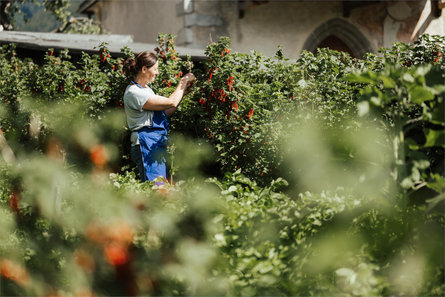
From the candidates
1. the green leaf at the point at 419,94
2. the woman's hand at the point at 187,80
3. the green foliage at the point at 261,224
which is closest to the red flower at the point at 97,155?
the green foliage at the point at 261,224

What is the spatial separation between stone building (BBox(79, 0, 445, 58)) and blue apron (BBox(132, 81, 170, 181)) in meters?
6.09

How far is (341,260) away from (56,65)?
13.7ft

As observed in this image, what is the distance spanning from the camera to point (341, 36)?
11234 millimetres

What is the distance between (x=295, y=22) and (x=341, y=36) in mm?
1347

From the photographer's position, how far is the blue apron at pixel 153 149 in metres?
3.90

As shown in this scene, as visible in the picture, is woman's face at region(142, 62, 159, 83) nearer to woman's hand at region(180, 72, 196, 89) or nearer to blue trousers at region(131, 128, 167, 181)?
woman's hand at region(180, 72, 196, 89)

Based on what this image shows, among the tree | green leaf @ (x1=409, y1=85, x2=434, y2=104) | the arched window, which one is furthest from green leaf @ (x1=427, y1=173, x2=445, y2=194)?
the tree

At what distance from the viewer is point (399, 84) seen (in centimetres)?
213

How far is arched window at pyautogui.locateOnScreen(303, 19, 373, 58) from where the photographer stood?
10930 mm

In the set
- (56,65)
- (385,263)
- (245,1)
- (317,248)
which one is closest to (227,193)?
(317,248)

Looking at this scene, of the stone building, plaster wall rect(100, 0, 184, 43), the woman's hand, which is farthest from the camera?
plaster wall rect(100, 0, 184, 43)

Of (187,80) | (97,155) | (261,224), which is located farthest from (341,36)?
(261,224)

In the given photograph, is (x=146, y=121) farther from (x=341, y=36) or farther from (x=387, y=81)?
(x=341, y=36)

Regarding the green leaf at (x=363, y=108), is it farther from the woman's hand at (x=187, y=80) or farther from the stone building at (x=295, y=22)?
the stone building at (x=295, y=22)
